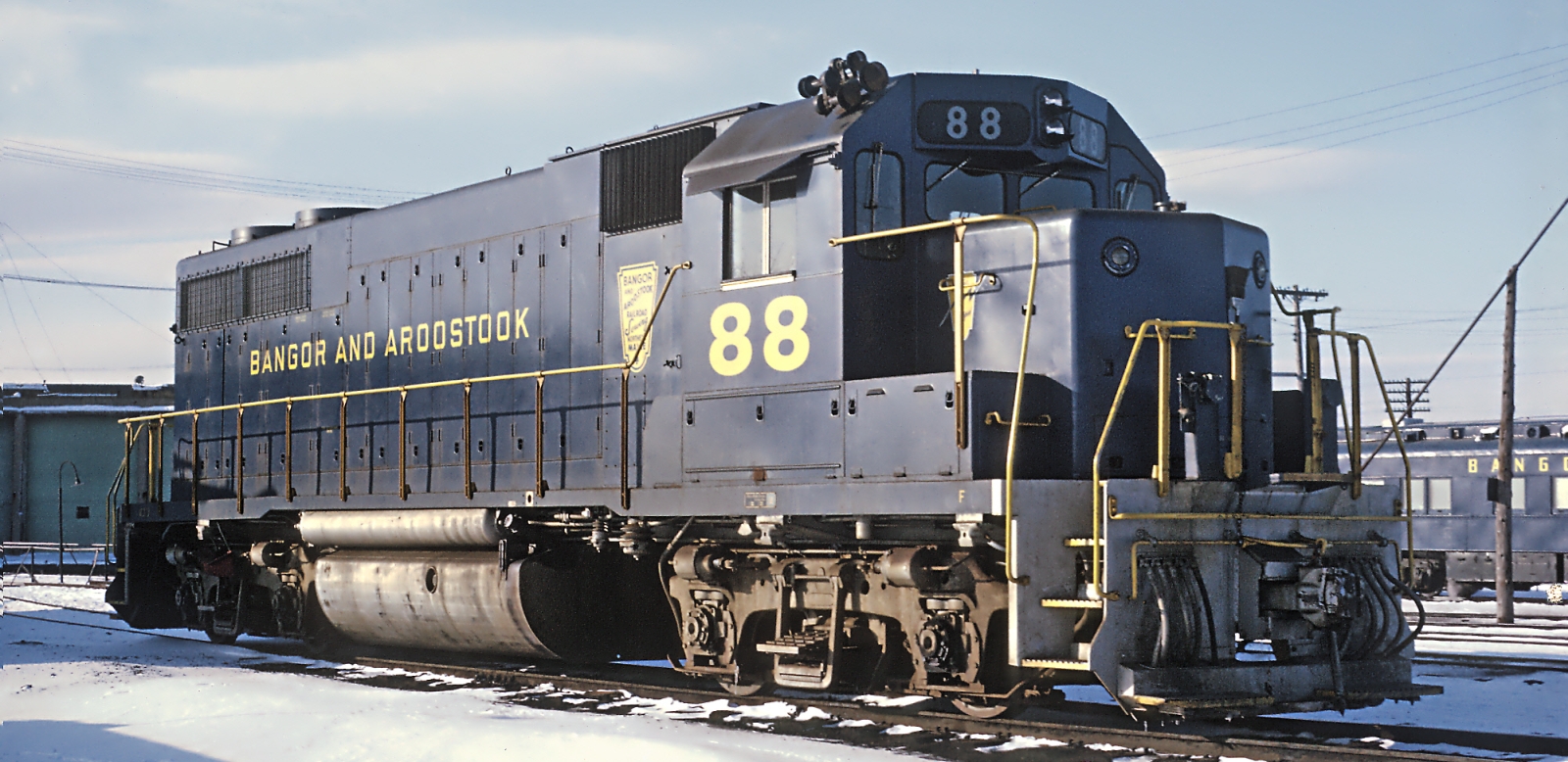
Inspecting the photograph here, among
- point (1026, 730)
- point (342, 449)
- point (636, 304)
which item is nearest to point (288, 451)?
point (342, 449)

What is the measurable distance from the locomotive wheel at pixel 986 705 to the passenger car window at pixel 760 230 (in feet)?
8.81

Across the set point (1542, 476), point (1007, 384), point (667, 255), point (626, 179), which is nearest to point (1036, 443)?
point (1007, 384)

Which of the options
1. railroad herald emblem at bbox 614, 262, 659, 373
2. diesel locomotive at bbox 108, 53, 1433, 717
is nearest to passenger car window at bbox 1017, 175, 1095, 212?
diesel locomotive at bbox 108, 53, 1433, 717

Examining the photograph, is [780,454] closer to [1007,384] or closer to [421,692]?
[1007,384]

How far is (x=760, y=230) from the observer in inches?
353

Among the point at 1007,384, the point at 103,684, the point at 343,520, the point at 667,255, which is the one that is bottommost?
the point at 103,684

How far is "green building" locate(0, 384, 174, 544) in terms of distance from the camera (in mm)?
51938

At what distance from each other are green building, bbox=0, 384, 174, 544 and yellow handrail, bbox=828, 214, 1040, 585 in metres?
48.8

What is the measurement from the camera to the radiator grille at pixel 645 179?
989 cm

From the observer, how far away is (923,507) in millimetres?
7824

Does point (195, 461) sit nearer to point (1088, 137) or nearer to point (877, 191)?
point (877, 191)

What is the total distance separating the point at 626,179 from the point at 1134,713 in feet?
17.1

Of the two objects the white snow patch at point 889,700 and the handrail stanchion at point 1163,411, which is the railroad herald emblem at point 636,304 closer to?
the white snow patch at point 889,700

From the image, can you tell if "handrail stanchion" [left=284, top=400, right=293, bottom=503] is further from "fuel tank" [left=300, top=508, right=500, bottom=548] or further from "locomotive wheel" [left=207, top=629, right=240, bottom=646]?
"locomotive wheel" [left=207, top=629, right=240, bottom=646]
